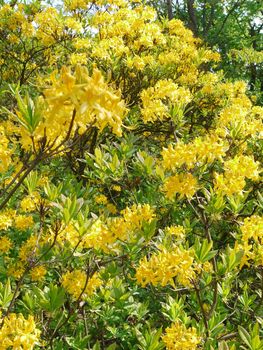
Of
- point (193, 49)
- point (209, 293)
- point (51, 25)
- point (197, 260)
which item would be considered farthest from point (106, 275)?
point (193, 49)

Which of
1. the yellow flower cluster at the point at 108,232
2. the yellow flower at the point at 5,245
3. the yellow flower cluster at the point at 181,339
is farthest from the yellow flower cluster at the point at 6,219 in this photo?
the yellow flower cluster at the point at 181,339

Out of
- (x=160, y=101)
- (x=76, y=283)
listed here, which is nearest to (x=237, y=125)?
(x=160, y=101)

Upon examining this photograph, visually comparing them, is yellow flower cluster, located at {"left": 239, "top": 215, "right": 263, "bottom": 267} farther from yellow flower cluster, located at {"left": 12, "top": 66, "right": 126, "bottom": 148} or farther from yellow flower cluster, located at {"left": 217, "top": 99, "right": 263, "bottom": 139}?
yellow flower cluster, located at {"left": 12, "top": 66, "right": 126, "bottom": 148}

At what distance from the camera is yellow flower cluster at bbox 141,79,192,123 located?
2842 millimetres

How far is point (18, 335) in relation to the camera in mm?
1527

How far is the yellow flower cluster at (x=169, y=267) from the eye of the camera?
1.88 meters

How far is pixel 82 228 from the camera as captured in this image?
199 cm

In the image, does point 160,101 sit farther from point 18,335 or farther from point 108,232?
point 18,335

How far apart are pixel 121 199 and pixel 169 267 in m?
1.83

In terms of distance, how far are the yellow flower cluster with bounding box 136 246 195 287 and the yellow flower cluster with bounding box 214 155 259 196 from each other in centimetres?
43

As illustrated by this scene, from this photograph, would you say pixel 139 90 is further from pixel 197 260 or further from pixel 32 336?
pixel 32 336

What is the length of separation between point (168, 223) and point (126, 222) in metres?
1.22

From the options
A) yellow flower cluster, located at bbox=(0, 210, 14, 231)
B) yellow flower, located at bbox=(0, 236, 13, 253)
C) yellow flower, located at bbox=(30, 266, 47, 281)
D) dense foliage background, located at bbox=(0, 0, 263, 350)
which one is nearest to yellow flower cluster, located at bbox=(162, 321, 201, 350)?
dense foliage background, located at bbox=(0, 0, 263, 350)

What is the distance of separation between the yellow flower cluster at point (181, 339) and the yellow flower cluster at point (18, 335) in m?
0.61
